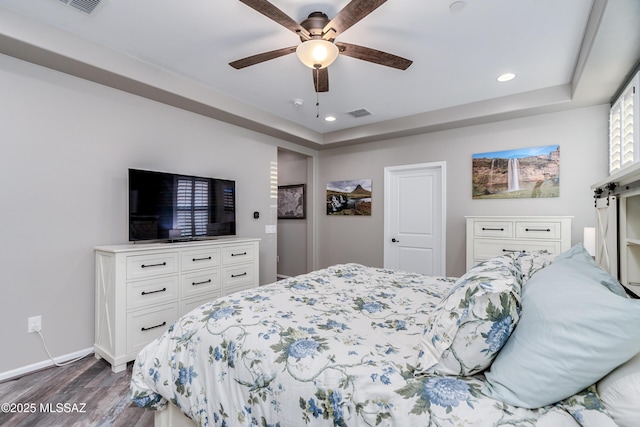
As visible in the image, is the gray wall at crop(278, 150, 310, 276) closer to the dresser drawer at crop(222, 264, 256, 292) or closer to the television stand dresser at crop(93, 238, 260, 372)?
the dresser drawer at crop(222, 264, 256, 292)

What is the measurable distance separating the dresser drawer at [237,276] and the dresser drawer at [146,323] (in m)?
0.58

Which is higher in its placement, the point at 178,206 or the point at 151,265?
the point at 178,206

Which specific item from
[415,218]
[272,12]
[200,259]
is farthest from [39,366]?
[415,218]

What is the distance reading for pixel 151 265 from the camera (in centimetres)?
253

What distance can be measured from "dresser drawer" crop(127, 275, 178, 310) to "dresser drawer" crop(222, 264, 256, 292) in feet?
1.81

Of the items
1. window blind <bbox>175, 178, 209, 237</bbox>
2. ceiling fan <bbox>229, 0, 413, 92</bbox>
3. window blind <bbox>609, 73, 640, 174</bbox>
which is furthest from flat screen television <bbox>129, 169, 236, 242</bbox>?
window blind <bbox>609, 73, 640, 174</bbox>

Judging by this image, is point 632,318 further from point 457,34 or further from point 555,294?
point 457,34

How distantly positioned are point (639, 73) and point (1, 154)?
16.0 feet

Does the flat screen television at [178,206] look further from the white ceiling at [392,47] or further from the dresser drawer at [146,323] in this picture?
the white ceiling at [392,47]

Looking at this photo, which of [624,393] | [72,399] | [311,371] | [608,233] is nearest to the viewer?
[624,393]

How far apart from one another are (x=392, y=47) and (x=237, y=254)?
258 cm

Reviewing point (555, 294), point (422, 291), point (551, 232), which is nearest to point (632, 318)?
point (555, 294)

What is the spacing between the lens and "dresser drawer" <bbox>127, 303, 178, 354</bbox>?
2.39m

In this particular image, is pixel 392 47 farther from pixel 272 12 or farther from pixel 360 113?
pixel 360 113
